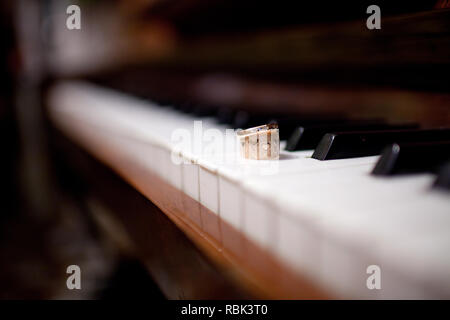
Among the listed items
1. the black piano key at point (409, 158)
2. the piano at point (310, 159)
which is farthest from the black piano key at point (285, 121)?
the black piano key at point (409, 158)

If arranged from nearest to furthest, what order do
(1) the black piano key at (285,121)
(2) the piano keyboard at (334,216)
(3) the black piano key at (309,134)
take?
(2) the piano keyboard at (334,216), (3) the black piano key at (309,134), (1) the black piano key at (285,121)

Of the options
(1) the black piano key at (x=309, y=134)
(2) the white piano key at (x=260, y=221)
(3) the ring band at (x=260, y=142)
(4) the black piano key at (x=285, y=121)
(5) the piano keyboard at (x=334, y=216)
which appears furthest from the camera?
(4) the black piano key at (x=285, y=121)

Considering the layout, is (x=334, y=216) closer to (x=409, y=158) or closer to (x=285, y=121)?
(x=409, y=158)

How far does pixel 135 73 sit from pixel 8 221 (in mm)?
1099

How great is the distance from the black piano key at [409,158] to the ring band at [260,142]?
0.49ft

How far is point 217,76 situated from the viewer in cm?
158

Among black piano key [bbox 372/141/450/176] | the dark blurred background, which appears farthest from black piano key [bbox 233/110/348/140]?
black piano key [bbox 372/141/450/176]

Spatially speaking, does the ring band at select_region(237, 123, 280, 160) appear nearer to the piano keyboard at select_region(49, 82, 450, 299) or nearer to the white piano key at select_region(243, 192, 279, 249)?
the piano keyboard at select_region(49, 82, 450, 299)

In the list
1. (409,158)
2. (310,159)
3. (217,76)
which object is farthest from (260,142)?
(217,76)

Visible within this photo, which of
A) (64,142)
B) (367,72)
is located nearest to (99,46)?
(64,142)

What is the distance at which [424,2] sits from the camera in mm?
772

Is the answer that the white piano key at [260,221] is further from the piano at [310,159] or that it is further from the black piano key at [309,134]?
the black piano key at [309,134]

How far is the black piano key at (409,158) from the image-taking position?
459mm
